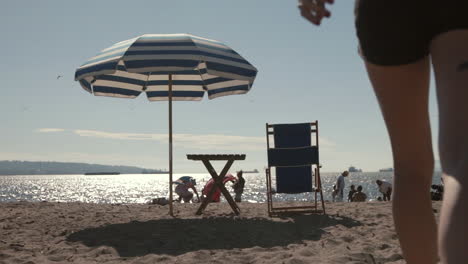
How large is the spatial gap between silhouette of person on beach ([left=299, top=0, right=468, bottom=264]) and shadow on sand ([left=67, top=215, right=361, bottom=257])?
3.18 meters

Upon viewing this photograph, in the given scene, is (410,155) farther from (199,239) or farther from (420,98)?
(199,239)

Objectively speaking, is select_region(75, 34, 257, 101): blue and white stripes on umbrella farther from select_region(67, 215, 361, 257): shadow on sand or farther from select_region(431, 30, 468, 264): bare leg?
select_region(431, 30, 468, 264): bare leg

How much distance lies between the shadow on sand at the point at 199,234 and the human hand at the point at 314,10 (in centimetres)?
330

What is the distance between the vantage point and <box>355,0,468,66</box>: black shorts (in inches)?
34.5

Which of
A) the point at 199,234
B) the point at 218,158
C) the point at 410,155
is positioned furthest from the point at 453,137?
the point at 218,158

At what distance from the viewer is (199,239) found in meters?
4.70

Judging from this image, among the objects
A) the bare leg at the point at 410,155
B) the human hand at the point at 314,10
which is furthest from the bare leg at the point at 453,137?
the human hand at the point at 314,10

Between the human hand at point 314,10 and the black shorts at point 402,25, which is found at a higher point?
the human hand at point 314,10

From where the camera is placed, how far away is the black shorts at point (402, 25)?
0.88 m

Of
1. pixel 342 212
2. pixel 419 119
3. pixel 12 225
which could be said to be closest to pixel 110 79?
pixel 12 225

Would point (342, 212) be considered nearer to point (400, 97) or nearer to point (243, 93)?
point (243, 93)

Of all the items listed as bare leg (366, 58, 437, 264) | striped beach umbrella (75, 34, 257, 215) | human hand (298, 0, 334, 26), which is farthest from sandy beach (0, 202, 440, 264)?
human hand (298, 0, 334, 26)

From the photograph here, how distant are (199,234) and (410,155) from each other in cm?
395

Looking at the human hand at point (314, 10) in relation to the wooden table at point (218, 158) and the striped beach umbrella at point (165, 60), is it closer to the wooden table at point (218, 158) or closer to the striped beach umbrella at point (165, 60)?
the striped beach umbrella at point (165, 60)
